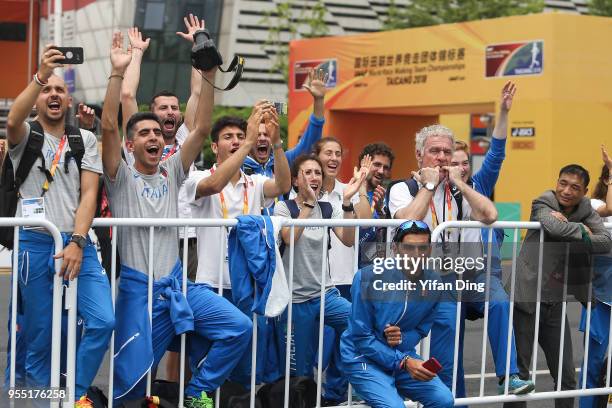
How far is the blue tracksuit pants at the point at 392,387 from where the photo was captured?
5.89 meters

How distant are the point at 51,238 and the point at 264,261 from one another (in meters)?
1.20

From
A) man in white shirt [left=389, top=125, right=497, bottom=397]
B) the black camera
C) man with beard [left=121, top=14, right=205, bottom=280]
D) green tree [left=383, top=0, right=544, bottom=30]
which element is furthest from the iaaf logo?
the black camera

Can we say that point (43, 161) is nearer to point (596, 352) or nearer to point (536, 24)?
point (596, 352)

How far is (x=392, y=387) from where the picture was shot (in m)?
5.93

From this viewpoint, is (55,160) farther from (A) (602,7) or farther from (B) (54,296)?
(A) (602,7)

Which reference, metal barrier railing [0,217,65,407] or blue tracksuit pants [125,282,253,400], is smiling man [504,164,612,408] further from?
metal barrier railing [0,217,65,407]

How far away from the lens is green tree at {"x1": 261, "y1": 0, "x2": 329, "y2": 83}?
4038cm

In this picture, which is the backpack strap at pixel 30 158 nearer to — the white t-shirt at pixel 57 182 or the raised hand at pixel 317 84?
the white t-shirt at pixel 57 182

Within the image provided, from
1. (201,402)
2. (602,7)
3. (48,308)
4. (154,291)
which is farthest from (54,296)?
(602,7)

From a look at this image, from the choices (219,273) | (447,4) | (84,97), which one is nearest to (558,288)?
(219,273)

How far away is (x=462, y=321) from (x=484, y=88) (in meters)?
17.5

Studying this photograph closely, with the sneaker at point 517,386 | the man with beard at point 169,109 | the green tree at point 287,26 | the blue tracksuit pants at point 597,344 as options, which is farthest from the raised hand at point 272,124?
the green tree at point 287,26

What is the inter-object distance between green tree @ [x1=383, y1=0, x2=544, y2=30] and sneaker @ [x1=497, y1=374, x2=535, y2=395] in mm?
A: 32105

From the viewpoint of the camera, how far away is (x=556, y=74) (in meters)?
22.3
